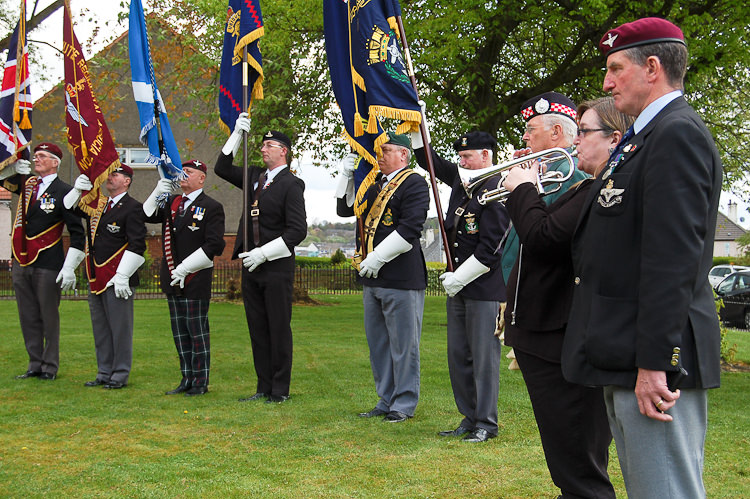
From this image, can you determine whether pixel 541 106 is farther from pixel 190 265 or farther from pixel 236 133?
pixel 190 265

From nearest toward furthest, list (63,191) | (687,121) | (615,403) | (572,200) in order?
(687,121), (615,403), (572,200), (63,191)

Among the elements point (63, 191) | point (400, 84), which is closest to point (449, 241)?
point (400, 84)

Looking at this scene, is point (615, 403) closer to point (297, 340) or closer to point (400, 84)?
point (400, 84)

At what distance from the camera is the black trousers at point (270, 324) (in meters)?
6.91

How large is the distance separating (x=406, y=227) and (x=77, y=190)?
13.0 feet

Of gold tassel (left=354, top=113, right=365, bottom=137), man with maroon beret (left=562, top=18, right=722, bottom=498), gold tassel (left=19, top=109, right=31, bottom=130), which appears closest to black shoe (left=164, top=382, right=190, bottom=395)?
gold tassel (left=354, top=113, right=365, bottom=137)

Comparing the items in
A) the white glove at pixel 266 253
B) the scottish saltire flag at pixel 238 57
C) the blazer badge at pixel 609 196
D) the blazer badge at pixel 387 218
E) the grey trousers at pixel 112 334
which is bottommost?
the grey trousers at pixel 112 334

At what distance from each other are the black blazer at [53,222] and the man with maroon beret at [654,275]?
7.06m

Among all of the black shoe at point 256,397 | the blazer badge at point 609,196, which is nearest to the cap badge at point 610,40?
the blazer badge at point 609,196

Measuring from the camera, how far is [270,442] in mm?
5402

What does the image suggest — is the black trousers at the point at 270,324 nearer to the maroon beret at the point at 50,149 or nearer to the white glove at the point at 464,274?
the white glove at the point at 464,274

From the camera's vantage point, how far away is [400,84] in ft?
19.1

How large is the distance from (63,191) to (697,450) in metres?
7.59

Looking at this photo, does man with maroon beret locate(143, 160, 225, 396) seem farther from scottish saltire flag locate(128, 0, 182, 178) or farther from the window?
the window
